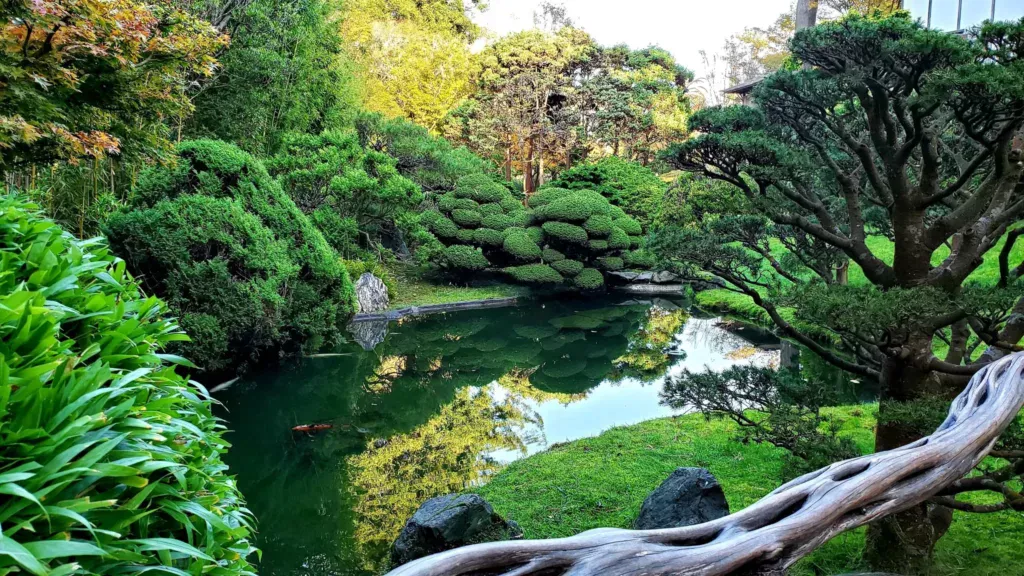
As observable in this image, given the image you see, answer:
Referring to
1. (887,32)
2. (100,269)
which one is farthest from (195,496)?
(887,32)

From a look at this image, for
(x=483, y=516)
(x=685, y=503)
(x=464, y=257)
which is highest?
(x=464, y=257)


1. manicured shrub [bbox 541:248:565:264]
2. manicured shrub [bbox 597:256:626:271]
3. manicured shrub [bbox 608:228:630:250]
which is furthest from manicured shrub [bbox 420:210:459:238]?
manicured shrub [bbox 608:228:630:250]

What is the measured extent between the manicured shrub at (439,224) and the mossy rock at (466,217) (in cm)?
23

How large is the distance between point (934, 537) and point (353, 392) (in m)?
5.91

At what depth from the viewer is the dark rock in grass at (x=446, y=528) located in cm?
343

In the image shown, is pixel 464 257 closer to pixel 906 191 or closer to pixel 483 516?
pixel 483 516

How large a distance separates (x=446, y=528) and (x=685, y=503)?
1.32 m

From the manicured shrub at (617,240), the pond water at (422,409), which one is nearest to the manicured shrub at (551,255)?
the manicured shrub at (617,240)

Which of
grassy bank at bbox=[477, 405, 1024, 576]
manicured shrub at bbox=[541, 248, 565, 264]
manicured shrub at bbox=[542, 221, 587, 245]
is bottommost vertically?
grassy bank at bbox=[477, 405, 1024, 576]

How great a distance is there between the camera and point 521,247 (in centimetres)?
1382

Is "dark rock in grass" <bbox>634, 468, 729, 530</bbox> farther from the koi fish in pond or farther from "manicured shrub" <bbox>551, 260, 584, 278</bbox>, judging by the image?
"manicured shrub" <bbox>551, 260, 584, 278</bbox>

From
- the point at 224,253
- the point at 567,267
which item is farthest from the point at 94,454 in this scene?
the point at 567,267

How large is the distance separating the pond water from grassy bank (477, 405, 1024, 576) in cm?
44

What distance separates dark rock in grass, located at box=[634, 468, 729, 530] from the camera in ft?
11.3
